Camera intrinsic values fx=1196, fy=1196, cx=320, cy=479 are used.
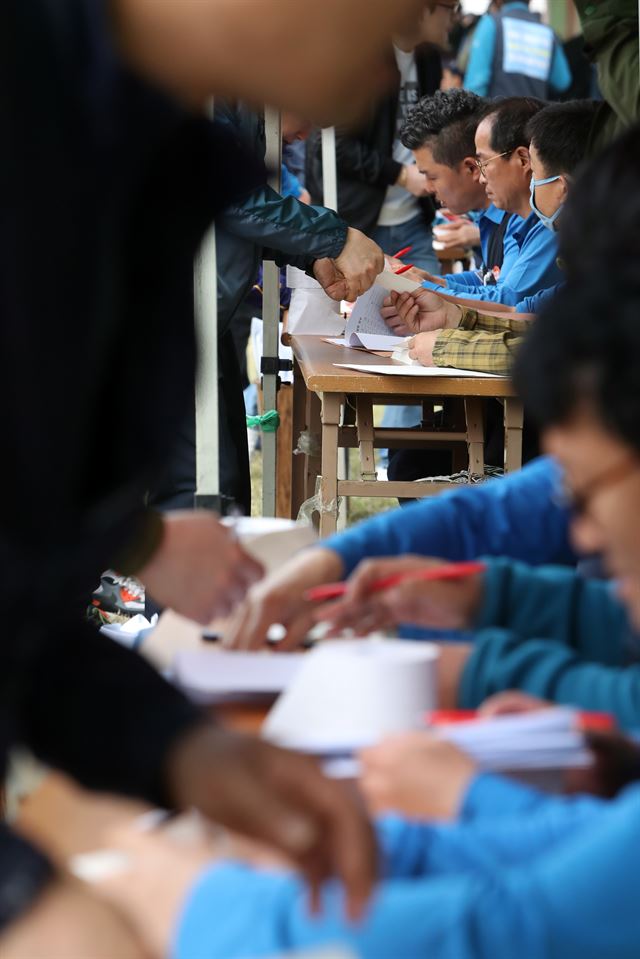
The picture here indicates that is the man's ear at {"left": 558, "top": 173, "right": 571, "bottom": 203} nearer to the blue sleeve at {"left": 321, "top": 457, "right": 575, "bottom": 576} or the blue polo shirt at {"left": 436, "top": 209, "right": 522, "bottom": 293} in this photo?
the blue polo shirt at {"left": 436, "top": 209, "right": 522, "bottom": 293}

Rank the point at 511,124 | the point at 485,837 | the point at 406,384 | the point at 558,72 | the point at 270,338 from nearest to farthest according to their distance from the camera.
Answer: the point at 485,837, the point at 406,384, the point at 270,338, the point at 511,124, the point at 558,72

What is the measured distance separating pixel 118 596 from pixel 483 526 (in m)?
2.02

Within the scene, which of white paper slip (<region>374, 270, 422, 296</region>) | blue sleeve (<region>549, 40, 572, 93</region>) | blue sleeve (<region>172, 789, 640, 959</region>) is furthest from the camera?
blue sleeve (<region>549, 40, 572, 93</region>)

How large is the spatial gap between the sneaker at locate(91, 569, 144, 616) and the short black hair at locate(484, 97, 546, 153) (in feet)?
6.89

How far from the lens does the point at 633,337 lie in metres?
0.87

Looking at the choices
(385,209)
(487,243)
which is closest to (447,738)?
(487,243)

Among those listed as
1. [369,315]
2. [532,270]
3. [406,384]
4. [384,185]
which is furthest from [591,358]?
[384,185]

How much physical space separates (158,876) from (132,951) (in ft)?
0.67

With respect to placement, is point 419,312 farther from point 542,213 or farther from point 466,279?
point 466,279

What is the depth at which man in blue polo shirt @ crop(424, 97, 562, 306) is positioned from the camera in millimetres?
4070

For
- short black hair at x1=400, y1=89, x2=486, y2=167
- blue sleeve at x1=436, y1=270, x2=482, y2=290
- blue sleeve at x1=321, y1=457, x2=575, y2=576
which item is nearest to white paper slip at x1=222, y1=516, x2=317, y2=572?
blue sleeve at x1=321, y1=457, x2=575, y2=576

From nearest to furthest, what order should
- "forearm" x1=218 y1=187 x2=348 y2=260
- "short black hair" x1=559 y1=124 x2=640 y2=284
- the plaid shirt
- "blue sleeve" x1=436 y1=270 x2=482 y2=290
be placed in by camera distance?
"short black hair" x1=559 y1=124 x2=640 y2=284 < the plaid shirt < "forearm" x1=218 y1=187 x2=348 y2=260 < "blue sleeve" x1=436 y1=270 x2=482 y2=290

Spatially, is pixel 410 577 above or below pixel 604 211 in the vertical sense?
below

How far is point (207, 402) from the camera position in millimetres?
2160
